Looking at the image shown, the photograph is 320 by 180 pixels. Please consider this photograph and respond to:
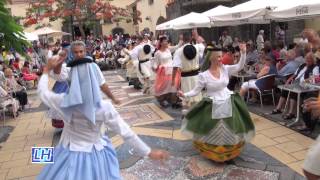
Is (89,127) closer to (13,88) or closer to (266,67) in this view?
(266,67)

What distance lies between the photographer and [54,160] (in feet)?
10.8

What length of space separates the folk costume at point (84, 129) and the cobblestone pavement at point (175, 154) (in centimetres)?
185

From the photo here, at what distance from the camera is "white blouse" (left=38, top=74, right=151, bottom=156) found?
3135 mm

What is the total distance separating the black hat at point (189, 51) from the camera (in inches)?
318

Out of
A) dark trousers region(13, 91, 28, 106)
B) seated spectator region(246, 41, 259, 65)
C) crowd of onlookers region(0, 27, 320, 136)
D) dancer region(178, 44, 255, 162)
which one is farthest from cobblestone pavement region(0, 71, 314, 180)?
seated spectator region(246, 41, 259, 65)

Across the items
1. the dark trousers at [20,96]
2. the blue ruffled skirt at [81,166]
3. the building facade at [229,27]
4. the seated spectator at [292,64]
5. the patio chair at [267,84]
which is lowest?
the dark trousers at [20,96]

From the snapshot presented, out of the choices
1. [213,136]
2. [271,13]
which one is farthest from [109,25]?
[213,136]

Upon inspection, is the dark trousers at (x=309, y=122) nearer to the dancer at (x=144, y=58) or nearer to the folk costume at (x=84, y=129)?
the folk costume at (x=84, y=129)

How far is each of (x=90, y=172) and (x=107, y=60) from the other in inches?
745

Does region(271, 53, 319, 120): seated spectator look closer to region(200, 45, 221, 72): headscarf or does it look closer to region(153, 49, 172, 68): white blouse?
region(200, 45, 221, 72): headscarf

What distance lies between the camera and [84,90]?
3.07 meters

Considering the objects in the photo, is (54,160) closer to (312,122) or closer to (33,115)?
(312,122)

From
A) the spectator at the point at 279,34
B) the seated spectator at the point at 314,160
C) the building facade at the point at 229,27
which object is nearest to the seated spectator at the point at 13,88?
the seated spectator at the point at 314,160

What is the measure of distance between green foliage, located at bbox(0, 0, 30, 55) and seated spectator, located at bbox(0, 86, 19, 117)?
4.27m
